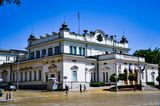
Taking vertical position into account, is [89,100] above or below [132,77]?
below

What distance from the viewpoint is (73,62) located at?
59625mm

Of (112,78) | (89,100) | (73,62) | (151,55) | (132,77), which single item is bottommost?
(89,100)

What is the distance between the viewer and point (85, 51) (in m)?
68.8

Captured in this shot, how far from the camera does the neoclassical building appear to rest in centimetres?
5928

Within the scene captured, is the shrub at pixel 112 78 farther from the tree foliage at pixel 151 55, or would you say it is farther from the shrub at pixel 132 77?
the tree foliage at pixel 151 55

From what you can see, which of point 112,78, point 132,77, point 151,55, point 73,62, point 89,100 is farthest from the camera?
point 151,55

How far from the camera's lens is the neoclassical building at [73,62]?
59.3 metres

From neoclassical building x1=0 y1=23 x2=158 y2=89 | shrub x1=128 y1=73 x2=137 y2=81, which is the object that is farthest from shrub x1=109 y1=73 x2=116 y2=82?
shrub x1=128 y1=73 x2=137 y2=81

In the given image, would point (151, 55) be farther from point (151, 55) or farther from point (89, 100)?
point (89, 100)

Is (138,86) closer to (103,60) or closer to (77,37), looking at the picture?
(103,60)

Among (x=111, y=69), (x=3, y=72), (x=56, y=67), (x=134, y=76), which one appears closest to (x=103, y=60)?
(x=111, y=69)

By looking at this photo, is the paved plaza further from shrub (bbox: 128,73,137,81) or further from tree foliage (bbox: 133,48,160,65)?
tree foliage (bbox: 133,48,160,65)

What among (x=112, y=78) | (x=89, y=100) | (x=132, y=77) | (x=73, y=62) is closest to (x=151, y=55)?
(x=132, y=77)

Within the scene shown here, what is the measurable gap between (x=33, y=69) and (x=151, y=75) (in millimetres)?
31227
